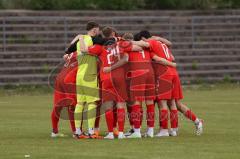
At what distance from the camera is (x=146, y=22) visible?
3997 centimetres

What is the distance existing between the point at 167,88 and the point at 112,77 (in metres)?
1.28

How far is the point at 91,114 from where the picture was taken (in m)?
17.4

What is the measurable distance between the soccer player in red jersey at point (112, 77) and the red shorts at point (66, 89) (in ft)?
2.58

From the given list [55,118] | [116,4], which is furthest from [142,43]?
[116,4]

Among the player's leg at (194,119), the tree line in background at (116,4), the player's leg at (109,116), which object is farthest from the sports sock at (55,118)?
the tree line in background at (116,4)

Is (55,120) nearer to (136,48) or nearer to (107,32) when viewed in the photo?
(107,32)

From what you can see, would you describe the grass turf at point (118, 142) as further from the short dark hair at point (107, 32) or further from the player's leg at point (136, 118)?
the short dark hair at point (107, 32)

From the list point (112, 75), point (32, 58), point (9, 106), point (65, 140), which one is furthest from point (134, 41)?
point (32, 58)

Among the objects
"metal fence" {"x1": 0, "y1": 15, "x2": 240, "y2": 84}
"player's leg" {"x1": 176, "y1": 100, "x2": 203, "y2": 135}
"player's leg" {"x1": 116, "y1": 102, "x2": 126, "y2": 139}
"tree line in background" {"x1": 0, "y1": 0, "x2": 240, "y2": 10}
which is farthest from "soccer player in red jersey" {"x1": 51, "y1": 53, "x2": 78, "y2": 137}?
"tree line in background" {"x1": 0, "y1": 0, "x2": 240, "y2": 10}

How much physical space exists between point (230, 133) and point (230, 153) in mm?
3883

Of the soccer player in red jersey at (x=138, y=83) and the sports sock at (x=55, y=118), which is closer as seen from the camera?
the soccer player in red jersey at (x=138, y=83)

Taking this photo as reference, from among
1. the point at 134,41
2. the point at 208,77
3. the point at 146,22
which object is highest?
the point at 134,41

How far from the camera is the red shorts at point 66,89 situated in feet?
58.5

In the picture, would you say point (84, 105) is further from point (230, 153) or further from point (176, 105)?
point (230, 153)
